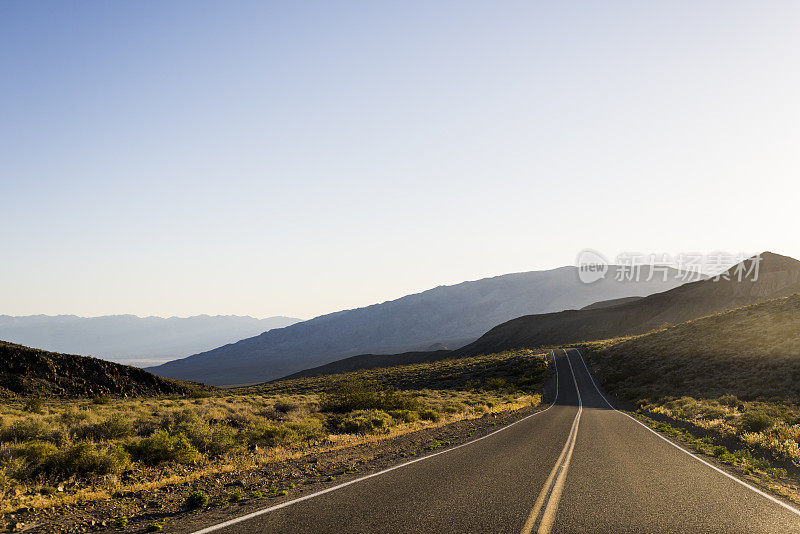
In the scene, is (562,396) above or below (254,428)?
below

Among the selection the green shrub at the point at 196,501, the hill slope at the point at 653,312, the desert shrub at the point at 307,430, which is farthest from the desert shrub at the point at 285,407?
the hill slope at the point at 653,312

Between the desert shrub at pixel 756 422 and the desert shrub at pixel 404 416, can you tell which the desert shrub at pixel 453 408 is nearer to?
the desert shrub at pixel 404 416

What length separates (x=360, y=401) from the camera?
2428 centimetres

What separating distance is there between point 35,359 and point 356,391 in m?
35.1

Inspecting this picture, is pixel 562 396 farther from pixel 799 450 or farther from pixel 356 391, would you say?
pixel 799 450

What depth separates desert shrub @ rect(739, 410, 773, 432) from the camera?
18.3 metres

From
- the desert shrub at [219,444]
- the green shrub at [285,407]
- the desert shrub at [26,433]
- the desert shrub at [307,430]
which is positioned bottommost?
the green shrub at [285,407]

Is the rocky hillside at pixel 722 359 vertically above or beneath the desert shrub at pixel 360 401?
beneath

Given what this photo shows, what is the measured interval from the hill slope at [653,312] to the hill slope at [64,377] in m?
102

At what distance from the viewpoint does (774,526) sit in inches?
290

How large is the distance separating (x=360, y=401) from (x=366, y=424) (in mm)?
5945

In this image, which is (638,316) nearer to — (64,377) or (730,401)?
(730,401)

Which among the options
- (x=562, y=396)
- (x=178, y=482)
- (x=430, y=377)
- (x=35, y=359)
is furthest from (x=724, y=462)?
(x=35, y=359)

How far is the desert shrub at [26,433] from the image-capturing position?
529 inches
